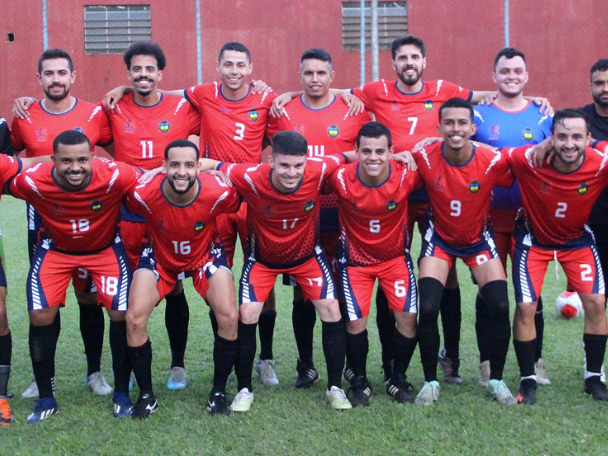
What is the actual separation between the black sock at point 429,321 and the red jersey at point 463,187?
33 cm

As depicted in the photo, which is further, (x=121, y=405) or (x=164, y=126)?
(x=164, y=126)

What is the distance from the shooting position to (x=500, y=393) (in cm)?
467

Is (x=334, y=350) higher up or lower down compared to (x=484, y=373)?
higher up

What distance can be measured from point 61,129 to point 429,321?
9.13 feet

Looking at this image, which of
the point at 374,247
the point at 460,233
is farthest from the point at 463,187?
the point at 374,247

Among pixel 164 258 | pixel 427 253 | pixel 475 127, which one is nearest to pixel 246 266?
pixel 164 258

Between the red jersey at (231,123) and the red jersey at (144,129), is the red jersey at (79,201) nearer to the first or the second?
the red jersey at (144,129)

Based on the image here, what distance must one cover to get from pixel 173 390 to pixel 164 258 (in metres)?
0.99

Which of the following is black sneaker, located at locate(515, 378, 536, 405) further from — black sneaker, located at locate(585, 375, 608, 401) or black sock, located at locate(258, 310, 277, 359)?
black sock, located at locate(258, 310, 277, 359)

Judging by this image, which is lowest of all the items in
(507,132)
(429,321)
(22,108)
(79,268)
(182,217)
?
(429,321)

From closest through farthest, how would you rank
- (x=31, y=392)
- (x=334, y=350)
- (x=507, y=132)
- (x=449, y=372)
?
(x=334, y=350) < (x=31, y=392) < (x=507, y=132) < (x=449, y=372)

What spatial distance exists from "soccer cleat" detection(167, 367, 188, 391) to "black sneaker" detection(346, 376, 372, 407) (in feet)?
3.80

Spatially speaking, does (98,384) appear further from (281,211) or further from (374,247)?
(374,247)

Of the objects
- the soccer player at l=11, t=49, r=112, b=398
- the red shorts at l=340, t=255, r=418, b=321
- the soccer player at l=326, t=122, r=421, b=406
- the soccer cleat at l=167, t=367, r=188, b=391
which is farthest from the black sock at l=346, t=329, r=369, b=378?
the soccer player at l=11, t=49, r=112, b=398
